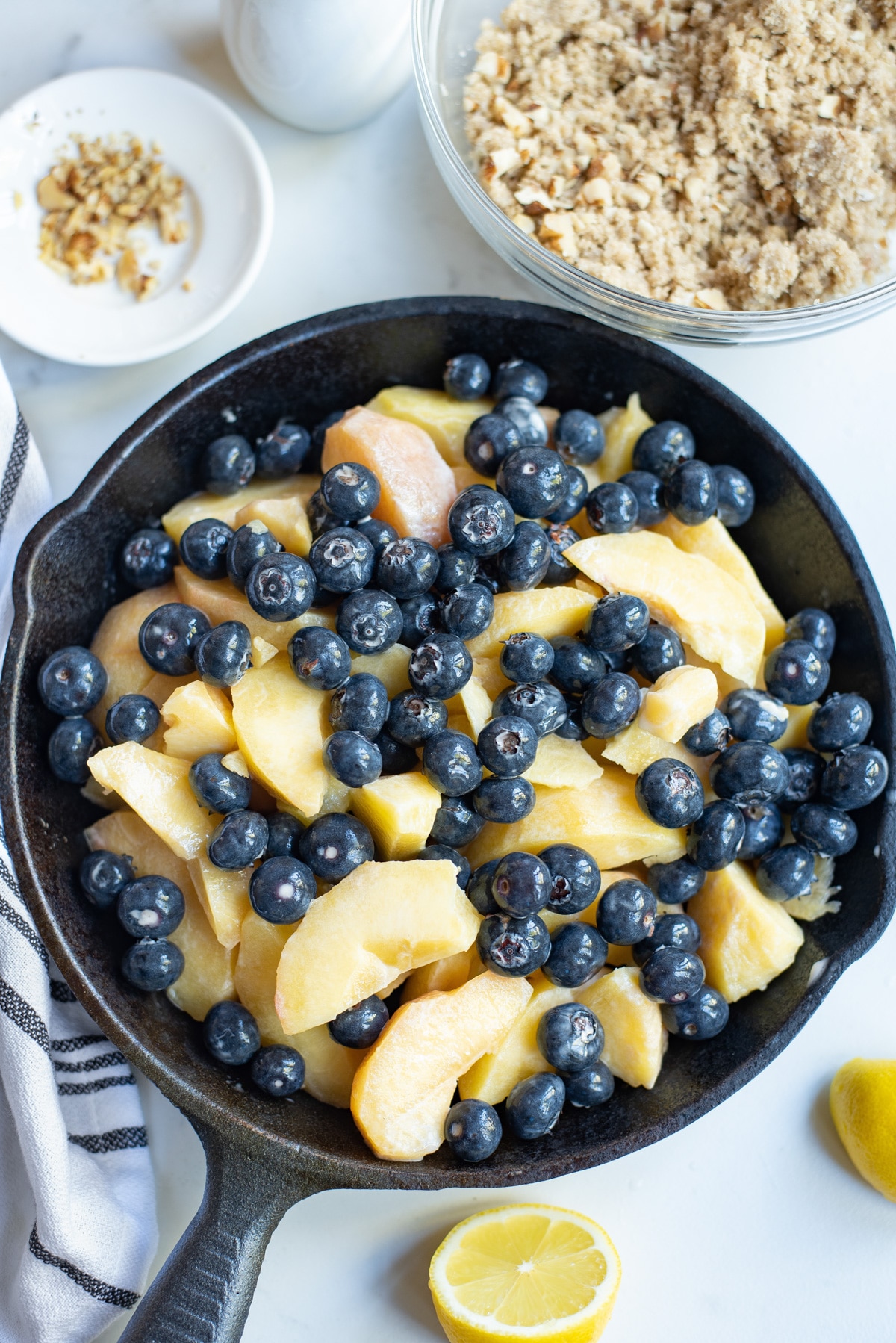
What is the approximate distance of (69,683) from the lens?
1373 mm

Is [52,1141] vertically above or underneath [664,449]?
underneath

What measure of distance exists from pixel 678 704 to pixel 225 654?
55 centimetres

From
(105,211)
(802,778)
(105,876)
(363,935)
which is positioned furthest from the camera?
(105,211)

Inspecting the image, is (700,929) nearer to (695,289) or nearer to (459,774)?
(459,774)

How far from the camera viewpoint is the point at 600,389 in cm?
159

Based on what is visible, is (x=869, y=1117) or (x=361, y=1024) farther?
(x=869, y=1117)

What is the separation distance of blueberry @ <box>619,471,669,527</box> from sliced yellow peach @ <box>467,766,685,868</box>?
373mm

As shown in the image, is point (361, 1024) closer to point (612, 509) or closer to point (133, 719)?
point (133, 719)

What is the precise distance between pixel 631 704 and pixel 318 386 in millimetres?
656

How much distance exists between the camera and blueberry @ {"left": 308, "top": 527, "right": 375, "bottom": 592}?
132cm

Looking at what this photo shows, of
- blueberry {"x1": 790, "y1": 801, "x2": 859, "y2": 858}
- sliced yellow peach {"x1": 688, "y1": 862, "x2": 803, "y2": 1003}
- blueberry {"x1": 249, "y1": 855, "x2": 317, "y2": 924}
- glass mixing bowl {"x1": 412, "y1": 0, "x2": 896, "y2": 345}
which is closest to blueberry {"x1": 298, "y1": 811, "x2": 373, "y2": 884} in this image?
blueberry {"x1": 249, "y1": 855, "x2": 317, "y2": 924}

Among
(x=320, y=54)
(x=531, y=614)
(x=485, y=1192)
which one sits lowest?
(x=485, y=1192)

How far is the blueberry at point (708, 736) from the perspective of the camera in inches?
54.2

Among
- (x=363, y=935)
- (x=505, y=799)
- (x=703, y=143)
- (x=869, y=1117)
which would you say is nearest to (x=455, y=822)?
(x=505, y=799)
